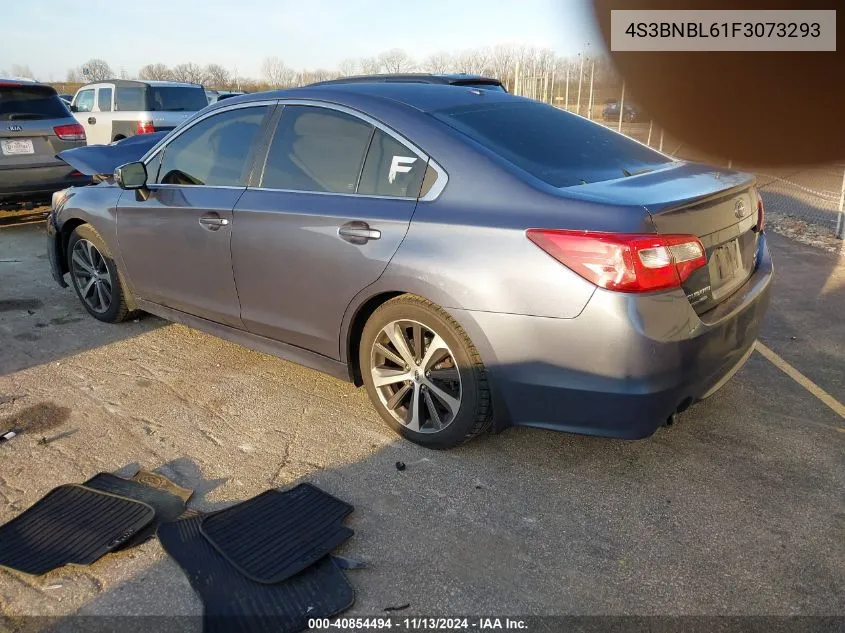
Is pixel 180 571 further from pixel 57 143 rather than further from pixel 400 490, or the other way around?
pixel 57 143

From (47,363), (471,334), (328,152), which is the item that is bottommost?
(47,363)

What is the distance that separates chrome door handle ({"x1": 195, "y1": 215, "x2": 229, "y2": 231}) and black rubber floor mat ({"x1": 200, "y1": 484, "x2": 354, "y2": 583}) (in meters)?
1.60

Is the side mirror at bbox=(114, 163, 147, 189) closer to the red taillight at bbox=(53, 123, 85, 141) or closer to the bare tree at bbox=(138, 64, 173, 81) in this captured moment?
the red taillight at bbox=(53, 123, 85, 141)

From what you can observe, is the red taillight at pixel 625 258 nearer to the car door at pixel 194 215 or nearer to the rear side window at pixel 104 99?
the car door at pixel 194 215

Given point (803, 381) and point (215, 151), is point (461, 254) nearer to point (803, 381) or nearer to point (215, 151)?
point (215, 151)

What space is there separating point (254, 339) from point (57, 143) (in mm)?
6170

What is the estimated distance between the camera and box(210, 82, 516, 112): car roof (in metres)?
3.40

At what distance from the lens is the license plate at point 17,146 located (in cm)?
796

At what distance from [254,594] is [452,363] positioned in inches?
50.8

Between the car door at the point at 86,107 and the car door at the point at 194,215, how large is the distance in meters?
10.9

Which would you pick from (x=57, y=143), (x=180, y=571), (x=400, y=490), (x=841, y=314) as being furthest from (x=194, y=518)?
(x=57, y=143)

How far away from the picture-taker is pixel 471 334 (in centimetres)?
293

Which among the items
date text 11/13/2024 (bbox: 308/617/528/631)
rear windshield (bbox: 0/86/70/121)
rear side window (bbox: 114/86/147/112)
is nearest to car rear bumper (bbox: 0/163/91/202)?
rear windshield (bbox: 0/86/70/121)

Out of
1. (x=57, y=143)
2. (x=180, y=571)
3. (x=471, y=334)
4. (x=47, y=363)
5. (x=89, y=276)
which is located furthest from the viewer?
(x=57, y=143)
